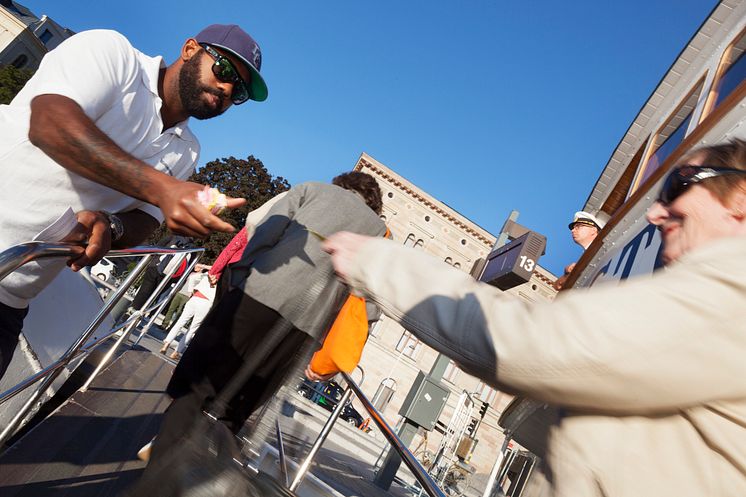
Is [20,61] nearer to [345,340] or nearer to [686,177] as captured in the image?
[345,340]

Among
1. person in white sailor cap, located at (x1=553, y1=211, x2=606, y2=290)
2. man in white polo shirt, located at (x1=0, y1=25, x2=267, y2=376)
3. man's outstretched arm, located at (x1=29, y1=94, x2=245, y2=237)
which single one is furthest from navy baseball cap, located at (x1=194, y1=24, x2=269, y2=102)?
person in white sailor cap, located at (x1=553, y1=211, x2=606, y2=290)

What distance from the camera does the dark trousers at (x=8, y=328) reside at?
161 cm

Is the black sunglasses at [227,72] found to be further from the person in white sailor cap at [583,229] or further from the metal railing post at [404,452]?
the person in white sailor cap at [583,229]

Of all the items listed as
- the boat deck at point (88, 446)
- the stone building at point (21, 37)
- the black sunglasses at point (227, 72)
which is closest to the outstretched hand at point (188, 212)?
the black sunglasses at point (227, 72)

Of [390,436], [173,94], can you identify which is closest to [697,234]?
[390,436]

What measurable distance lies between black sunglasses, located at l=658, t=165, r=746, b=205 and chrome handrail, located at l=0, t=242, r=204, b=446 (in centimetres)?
170

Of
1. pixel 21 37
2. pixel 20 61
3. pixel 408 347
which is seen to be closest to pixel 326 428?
pixel 408 347

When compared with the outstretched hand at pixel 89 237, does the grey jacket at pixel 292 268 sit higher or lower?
higher

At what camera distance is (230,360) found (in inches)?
78.7

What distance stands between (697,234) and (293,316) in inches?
59.4

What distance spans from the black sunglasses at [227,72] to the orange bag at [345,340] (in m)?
1.14

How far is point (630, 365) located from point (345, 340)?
1548 mm

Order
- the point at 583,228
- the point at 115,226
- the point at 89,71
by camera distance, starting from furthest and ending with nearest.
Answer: the point at 583,228 → the point at 115,226 → the point at 89,71

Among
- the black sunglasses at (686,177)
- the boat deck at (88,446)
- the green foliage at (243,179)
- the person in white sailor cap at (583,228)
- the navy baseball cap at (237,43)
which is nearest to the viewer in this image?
the black sunglasses at (686,177)
